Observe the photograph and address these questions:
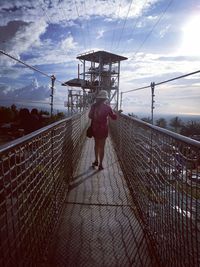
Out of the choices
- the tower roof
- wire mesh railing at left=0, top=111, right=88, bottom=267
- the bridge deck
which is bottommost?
the bridge deck

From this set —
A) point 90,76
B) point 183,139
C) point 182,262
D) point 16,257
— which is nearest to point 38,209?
point 16,257

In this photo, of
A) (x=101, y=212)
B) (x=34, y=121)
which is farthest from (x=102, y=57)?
(x=101, y=212)

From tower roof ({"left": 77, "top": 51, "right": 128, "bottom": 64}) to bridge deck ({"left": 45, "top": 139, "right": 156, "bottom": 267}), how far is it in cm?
3755

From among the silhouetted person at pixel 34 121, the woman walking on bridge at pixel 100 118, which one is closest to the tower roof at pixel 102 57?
the silhouetted person at pixel 34 121

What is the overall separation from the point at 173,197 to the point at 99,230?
1562 millimetres

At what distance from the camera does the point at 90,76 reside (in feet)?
143

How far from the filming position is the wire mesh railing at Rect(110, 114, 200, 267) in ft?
6.14

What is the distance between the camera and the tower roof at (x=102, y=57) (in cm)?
4150

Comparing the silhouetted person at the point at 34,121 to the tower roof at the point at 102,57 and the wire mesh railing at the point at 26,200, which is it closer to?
the wire mesh railing at the point at 26,200

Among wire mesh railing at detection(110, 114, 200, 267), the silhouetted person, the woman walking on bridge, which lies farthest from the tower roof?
wire mesh railing at detection(110, 114, 200, 267)

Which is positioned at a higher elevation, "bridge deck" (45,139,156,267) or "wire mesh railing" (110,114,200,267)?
"wire mesh railing" (110,114,200,267)

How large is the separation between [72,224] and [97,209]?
2.21ft

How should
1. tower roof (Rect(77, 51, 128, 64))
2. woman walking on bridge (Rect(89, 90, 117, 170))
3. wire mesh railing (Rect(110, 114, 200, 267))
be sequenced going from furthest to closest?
tower roof (Rect(77, 51, 128, 64)), woman walking on bridge (Rect(89, 90, 117, 170)), wire mesh railing (Rect(110, 114, 200, 267))

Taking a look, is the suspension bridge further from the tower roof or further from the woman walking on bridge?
the tower roof
